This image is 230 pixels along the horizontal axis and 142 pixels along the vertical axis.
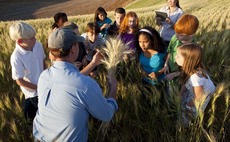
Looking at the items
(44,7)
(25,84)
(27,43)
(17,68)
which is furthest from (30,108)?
(44,7)

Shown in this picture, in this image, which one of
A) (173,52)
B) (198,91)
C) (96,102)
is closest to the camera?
(96,102)

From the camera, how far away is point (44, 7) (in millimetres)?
40562

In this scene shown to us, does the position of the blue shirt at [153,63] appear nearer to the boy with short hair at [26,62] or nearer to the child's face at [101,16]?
the boy with short hair at [26,62]

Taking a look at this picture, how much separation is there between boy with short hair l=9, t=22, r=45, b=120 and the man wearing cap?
0.78 m

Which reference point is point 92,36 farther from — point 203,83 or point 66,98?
point 66,98

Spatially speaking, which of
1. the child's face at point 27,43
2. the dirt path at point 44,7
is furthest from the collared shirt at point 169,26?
the dirt path at point 44,7

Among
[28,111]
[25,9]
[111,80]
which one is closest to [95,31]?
[28,111]

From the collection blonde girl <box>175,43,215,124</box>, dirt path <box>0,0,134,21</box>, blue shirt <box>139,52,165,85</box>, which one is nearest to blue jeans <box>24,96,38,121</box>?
blue shirt <box>139,52,165,85</box>

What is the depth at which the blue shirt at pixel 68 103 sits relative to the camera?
61.3 inches

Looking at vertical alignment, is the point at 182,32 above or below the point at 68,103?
above

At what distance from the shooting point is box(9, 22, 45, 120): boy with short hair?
249 centimetres

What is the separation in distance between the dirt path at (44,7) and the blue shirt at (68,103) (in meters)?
33.8

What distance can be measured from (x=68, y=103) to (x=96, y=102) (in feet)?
0.55

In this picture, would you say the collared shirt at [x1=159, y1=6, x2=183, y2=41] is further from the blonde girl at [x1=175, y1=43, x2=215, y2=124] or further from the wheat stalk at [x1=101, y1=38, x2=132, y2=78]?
the wheat stalk at [x1=101, y1=38, x2=132, y2=78]
